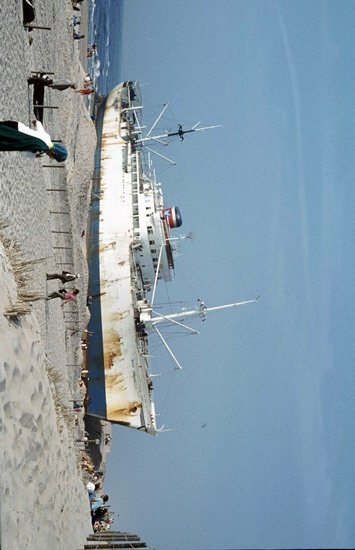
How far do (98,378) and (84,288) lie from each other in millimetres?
6031

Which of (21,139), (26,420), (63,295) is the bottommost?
(26,420)

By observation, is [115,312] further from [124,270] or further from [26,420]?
[26,420]

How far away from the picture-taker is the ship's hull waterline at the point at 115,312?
28.5m

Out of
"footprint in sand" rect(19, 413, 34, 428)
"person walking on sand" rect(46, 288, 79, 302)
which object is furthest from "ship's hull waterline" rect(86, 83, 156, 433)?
"footprint in sand" rect(19, 413, 34, 428)

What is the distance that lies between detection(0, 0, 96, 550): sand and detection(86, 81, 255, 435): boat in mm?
4671

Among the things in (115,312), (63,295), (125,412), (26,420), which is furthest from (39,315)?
(115,312)

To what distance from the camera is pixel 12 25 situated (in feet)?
43.1

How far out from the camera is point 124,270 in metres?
30.6

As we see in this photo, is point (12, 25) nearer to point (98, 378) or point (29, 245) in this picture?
point (29, 245)

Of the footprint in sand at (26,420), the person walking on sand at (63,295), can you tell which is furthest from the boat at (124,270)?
the footprint in sand at (26,420)

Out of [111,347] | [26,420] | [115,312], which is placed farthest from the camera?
[115,312]

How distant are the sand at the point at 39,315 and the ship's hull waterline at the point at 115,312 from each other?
4318mm

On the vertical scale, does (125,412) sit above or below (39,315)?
below

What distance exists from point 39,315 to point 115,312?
50.3 ft
